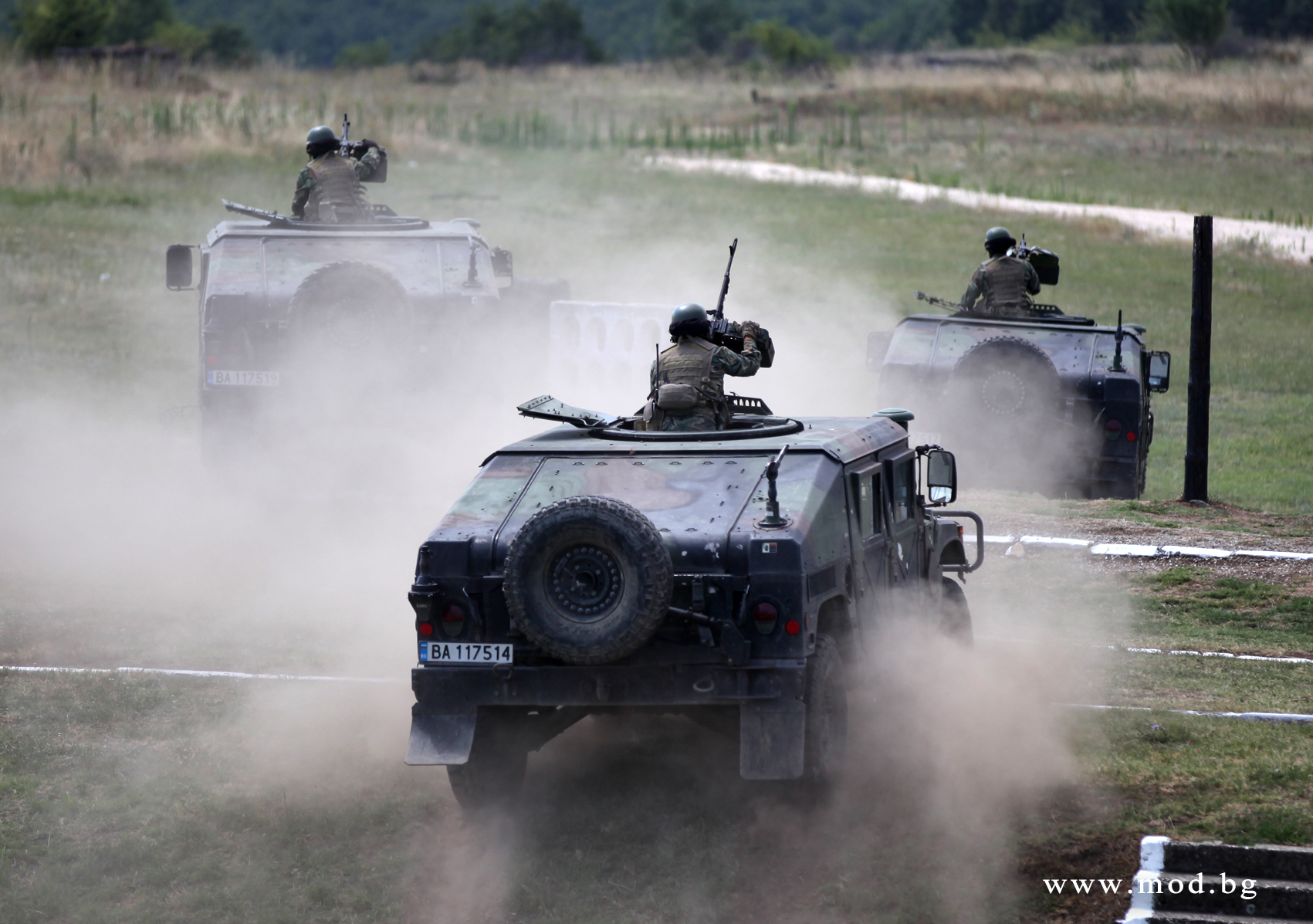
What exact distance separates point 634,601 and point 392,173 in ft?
99.6

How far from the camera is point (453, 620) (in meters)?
7.34

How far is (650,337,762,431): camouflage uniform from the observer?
28.8ft

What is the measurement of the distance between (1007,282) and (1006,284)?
0.07ft

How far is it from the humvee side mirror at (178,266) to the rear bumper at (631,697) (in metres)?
8.50

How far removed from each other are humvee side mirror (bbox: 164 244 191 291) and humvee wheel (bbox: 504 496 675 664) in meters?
8.74

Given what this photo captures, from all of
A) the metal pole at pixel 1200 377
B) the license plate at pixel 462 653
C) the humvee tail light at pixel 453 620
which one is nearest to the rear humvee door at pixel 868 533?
the license plate at pixel 462 653

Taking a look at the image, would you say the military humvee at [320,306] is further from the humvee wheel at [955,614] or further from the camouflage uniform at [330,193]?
the humvee wheel at [955,614]

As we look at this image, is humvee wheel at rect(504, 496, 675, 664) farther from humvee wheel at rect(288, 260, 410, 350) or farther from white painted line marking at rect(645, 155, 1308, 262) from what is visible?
white painted line marking at rect(645, 155, 1308, 262)

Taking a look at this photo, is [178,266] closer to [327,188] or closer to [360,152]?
[327,188]

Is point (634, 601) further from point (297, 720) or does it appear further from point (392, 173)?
point (392, 173)

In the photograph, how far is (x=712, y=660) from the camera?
7070 millimetres

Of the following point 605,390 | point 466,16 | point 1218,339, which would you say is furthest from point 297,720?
point 466,16

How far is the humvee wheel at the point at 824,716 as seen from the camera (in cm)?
714

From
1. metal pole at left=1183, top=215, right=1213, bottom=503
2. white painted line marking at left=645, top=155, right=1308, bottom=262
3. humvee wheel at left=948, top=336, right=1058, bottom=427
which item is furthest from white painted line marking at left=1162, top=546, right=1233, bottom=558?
white painted line marking at left=645, top=155, right=1308, bottom=262
